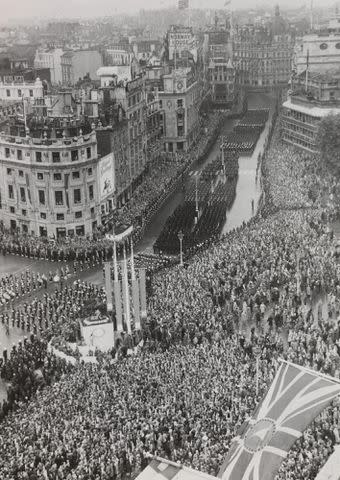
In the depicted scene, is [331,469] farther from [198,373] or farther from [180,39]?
[180,39]

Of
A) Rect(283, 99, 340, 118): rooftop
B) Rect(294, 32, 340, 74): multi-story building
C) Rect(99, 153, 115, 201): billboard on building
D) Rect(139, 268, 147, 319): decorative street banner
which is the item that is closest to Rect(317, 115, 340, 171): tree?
Rect(283, 99, 340, 118): rooftop

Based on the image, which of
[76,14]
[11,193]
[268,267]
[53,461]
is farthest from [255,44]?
[53,461]

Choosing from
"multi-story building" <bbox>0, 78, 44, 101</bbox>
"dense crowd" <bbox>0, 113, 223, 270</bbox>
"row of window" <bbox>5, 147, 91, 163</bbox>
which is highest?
"multi-story building" <bbox>0, 78, 44, 101</bbox>

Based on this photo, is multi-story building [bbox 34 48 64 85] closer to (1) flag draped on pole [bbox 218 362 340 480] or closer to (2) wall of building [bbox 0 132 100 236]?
(2) wall of building [bbox 0 132 100 236]

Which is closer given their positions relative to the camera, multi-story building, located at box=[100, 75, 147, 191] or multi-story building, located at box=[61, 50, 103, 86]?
multi-story building, located at box=[100, 75, 147, 191]

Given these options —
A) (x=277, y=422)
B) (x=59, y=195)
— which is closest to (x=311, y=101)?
(x=59, y=195)

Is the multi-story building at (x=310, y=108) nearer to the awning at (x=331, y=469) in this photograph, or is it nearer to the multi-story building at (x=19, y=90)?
the multi-story building at (x=19, y=90)

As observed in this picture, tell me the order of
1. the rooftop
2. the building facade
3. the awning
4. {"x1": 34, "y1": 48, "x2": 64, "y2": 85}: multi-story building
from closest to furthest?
1. the awning
2. the rooftop
3. {"x1": 34, "y1": 48, "x2": 64, "y2": 85}: multi-story building
4. the building facade

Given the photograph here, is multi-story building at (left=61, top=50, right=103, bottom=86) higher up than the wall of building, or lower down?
higher up
